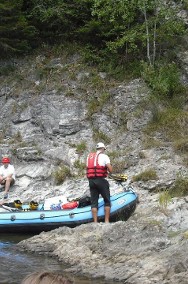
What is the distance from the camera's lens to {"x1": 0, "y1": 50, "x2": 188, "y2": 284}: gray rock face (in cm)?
747

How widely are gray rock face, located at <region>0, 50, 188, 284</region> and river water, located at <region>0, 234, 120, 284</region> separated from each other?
25cm

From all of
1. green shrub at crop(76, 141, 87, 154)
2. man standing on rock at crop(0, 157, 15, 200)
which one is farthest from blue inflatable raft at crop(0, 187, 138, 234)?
green shrub at crop(76, 141, 87, 154)

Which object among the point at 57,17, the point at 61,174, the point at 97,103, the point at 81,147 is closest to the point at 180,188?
the point at 61,174

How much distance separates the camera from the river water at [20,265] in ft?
22.4

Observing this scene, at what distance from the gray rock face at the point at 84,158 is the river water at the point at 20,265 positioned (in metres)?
0.25

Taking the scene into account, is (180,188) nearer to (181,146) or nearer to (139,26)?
(181,146)

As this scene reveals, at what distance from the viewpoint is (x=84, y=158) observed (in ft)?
44.9

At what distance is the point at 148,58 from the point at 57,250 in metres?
9.15

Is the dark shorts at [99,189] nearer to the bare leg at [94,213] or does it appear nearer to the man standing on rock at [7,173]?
the bare leg at [94,213]

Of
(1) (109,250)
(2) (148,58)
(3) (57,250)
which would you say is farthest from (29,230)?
(2) (148,58)

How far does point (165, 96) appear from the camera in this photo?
15.1m

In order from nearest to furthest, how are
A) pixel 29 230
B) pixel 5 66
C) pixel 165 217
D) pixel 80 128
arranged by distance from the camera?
pixel 165 217 → pixel 29 230 → pixel 80 128 → pixel 5 66

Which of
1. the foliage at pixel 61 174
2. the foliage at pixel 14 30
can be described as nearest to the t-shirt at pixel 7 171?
the foliage at pixel 61 174

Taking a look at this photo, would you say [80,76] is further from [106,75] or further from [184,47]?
[184,47]
